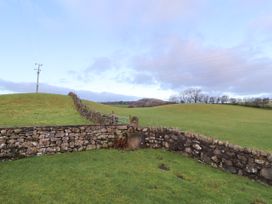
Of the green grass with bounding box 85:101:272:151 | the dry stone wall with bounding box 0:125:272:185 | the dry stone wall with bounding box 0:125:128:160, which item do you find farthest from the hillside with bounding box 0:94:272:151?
the dry stone wall with bounding box 0:125:128:160

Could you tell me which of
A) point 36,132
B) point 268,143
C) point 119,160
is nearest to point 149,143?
point 119,160

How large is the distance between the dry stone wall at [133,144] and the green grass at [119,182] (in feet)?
1.41

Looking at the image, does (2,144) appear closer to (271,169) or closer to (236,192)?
(236,192)

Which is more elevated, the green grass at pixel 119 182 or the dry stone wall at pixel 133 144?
the dry stone wall at pixel 133 144

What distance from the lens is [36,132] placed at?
10719 millimetres

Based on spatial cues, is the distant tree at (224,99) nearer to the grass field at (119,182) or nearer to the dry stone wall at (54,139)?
the dry stone wall at (54,139)

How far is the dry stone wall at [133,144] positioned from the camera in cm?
881

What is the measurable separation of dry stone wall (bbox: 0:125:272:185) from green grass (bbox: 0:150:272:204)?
0.43 metres

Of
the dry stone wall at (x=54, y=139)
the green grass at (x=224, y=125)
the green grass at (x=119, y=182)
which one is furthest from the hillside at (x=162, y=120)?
the green grass at (x=119, y=182)

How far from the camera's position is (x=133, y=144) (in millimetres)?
12445

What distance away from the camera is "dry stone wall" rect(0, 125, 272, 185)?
8.81 m

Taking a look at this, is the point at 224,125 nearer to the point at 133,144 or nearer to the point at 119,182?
the point at 133,144

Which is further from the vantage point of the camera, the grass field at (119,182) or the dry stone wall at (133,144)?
the dry stone wall at (133,144)

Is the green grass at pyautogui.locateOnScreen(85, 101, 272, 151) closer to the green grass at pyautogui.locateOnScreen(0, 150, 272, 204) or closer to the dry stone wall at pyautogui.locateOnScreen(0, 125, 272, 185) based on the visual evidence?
the dry stone wall at pyautogui.locateOnScreen(0, 125, 272, 185)
